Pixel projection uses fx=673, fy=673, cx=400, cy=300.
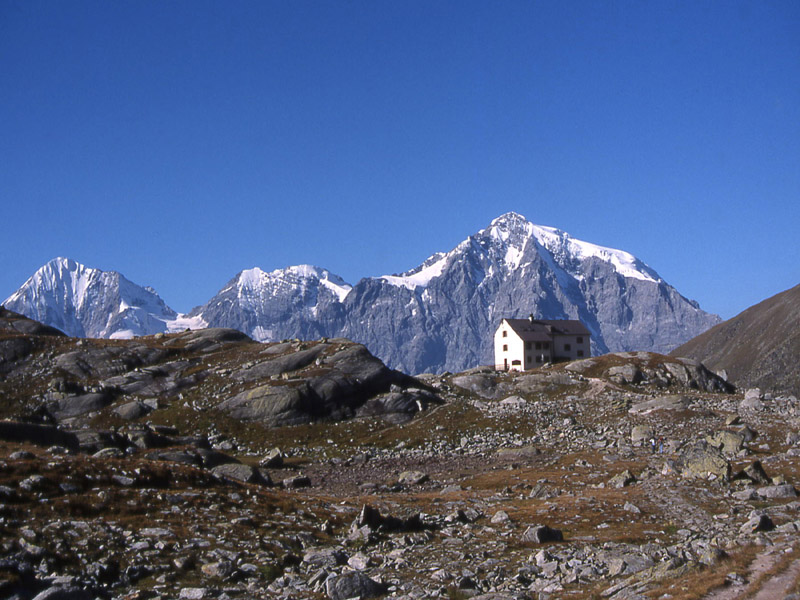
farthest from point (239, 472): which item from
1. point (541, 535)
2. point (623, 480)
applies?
point (623, 480)

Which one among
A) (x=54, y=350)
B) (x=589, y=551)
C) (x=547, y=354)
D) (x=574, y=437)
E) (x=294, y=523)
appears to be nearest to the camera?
(x=589, y=551)

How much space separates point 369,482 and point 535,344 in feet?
268

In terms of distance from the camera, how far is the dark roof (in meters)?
127

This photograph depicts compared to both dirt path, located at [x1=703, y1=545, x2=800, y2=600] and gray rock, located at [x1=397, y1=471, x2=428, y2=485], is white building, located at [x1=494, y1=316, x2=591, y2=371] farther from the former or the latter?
dirt path, located at [x1=703, y1=545, x2=800, y2=600]

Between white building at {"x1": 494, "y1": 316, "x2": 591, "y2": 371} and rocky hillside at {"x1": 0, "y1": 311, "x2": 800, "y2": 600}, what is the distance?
33.4m

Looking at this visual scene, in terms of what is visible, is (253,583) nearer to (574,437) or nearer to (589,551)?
(589,551)

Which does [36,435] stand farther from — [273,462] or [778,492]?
[778,492]

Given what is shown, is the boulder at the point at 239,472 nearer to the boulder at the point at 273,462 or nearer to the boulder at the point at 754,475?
the boulder at the point at 273,462

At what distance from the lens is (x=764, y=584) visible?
61.5 feet

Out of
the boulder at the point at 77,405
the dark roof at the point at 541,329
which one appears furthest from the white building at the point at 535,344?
the boulder at the point at 77,405

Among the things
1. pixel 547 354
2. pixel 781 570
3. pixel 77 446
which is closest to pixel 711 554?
pixel 781 570

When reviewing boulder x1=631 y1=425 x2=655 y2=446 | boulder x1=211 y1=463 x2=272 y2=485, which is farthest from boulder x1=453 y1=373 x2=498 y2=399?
boulder x1=211 y1=463 x2=272 y2=485

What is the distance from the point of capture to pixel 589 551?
24594mm

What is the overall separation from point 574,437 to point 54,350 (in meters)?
68.8
